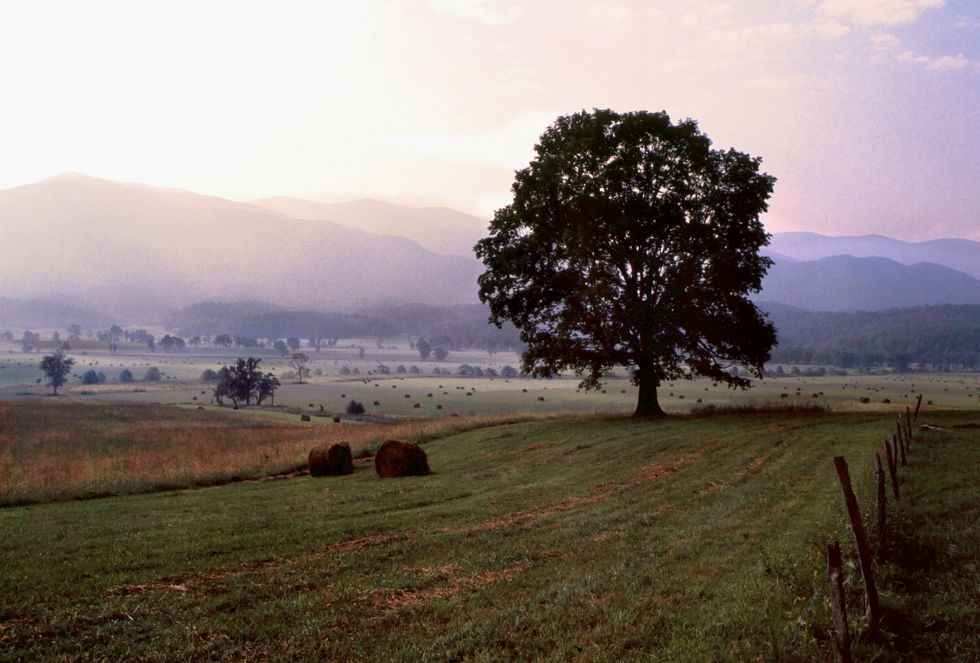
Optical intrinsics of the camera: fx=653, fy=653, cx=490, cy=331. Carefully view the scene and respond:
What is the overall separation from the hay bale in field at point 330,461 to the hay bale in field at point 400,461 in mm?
3025

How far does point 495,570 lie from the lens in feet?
41.2

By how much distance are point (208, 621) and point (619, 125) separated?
40.5 meters

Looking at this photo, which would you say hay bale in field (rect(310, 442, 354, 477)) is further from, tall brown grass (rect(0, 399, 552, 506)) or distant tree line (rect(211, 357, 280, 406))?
distant tree line (rect(211, 357, 280, 406))

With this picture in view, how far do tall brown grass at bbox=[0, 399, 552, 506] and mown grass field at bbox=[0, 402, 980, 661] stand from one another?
136 inches

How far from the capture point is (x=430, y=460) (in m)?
32.2

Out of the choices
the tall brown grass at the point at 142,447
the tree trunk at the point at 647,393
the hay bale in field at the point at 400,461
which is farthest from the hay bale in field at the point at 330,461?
the tree trunk at the point at 647,393

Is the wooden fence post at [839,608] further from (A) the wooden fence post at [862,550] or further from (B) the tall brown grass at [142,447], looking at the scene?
(B) the tall brown grass at [142,447]

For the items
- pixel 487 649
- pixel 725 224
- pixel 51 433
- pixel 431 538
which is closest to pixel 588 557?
pixel 431 538

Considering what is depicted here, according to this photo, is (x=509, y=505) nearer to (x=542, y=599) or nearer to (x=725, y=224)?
(x=542, y=599)

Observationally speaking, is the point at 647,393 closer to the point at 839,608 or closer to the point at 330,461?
the point at 330,461

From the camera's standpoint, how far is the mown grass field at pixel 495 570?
348 inches

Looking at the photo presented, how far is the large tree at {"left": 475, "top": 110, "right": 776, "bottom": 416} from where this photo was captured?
139 feet

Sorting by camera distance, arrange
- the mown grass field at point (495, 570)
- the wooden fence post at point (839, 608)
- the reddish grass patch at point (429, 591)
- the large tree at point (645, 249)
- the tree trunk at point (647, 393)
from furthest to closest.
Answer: the tree trunk at point (647, 393), the large tree at point (645, 249), the reddish grass patch at point (429, 591), the mown grass field at point (495, 570), the wooden fence post at point (839, 608)

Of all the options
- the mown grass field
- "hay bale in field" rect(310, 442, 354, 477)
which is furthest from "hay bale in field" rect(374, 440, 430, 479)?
the mown grass field
